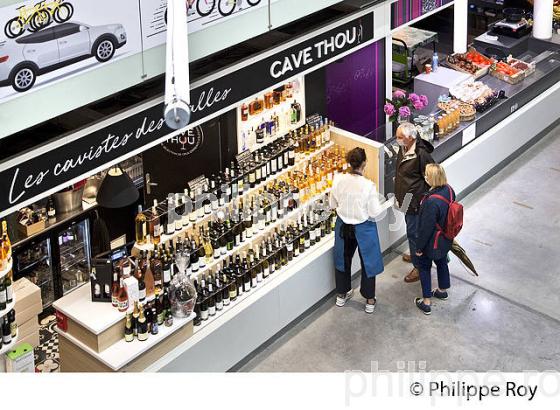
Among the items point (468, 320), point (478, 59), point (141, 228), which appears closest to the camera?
point (141, 228)

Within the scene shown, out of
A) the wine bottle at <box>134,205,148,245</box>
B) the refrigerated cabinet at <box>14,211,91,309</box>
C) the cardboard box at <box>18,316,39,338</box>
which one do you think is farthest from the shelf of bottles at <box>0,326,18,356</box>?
the refrigerated cabinet at <box>14,211,91,309</box>

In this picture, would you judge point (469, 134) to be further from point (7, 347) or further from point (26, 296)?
point (7, 347)

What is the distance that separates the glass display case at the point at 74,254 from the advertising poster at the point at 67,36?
3.05 meters

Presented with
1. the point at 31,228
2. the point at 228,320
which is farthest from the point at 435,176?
the point at 31,228

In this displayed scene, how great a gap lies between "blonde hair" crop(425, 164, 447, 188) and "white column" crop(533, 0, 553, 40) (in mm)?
5138

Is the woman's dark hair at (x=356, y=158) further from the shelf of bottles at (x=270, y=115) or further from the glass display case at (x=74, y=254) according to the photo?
the glass display case at (x=74, y=254)

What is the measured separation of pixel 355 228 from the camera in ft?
24.5

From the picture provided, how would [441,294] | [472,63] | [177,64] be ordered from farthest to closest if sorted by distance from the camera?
[472,63]
[441,294]
[177,64]

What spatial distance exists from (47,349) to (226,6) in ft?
12.0

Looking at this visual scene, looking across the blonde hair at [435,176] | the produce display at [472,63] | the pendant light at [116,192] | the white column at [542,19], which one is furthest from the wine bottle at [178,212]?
the white column at [542,19]

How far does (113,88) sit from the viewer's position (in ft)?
16.8

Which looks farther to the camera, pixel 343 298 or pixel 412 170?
pixel 343 298

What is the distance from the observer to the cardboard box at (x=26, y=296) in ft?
22.0

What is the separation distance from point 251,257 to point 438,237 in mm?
1646
